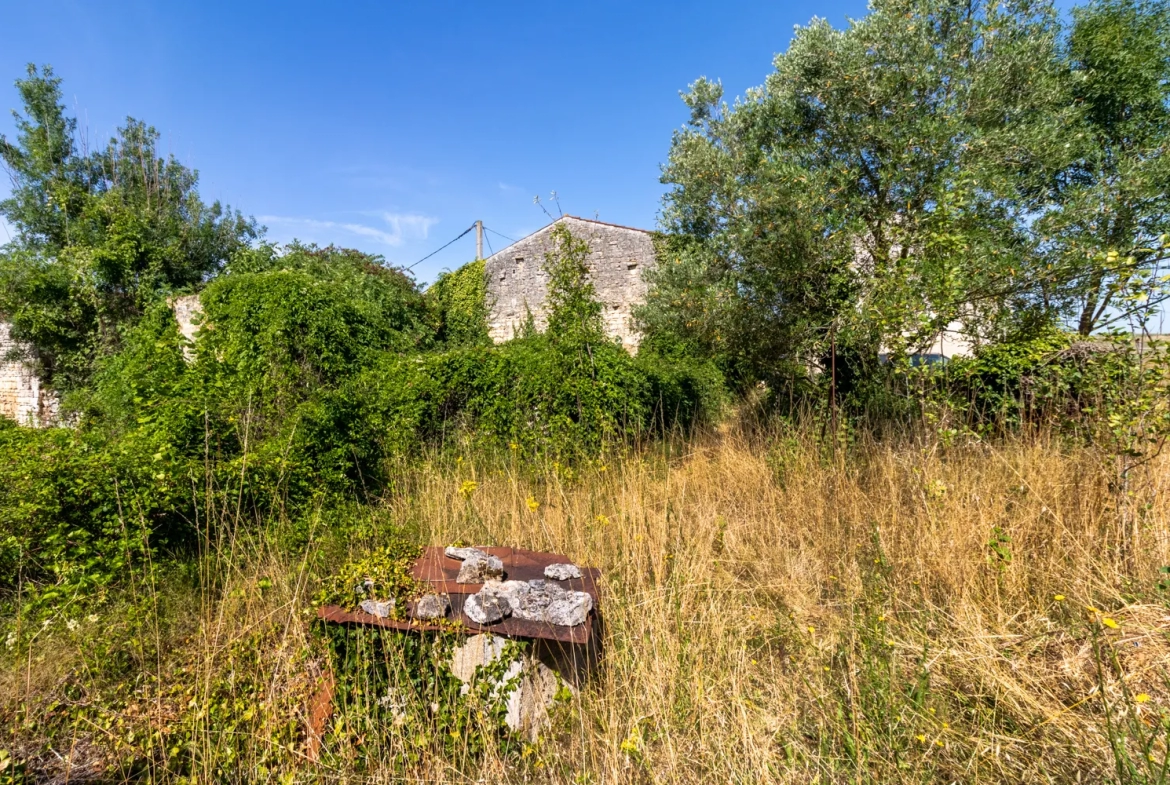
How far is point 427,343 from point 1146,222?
40.7ft

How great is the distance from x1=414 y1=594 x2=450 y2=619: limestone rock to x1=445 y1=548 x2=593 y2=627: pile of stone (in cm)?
9

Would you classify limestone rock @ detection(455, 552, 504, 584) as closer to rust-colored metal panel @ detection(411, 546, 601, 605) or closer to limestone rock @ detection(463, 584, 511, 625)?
rust-colored metal panel @ detection(411, 546, 601, 605)

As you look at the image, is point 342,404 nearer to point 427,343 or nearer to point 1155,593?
point 1155,593

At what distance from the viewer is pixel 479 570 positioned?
249cm

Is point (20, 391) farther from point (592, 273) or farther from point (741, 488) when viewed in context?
point (741, 488)

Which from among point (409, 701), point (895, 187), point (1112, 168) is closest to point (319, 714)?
point (409, 701)

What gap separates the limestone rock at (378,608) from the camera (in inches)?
84.0

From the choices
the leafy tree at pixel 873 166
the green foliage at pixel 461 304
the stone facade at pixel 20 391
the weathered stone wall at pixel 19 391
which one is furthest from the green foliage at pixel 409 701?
the green foliage at pixel 461 304

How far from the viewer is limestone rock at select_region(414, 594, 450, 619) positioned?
6.93 feet

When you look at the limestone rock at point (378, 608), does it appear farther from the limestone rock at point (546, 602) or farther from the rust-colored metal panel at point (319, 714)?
the limestone rock at point (546, 602)

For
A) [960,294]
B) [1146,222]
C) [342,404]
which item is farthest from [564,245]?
[1146,222]

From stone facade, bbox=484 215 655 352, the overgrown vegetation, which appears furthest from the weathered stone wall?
stone facade, bbox=484 215 655 352

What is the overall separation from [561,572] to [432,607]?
0.66 metres

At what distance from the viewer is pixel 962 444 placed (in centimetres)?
411
